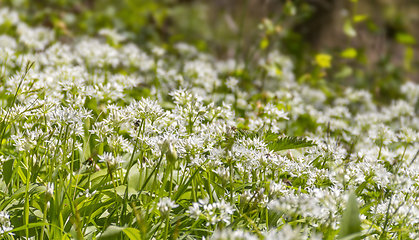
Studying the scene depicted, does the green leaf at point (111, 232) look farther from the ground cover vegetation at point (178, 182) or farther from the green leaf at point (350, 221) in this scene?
the green leaf at point (350, 221)

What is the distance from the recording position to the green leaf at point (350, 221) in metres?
1.39

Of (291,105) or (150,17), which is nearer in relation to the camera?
(291,105)

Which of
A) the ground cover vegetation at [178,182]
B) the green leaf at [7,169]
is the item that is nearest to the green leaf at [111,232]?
the ground cover vegetation at [178,182]

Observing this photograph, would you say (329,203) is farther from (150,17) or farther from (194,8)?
(194,8)

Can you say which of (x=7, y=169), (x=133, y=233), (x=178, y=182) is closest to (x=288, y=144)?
(x=178, y=182)

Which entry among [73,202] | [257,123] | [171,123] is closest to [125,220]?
[73,202]

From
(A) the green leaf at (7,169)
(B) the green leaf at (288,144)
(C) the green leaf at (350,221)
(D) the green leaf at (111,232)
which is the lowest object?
(D) the green leaf at (111,232)

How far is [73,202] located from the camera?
1615 mm

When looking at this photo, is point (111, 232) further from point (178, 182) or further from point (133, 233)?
point (178, 182)

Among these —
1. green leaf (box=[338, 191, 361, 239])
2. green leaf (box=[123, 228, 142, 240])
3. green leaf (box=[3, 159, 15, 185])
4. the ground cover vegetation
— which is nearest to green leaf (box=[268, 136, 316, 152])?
the ground cover vegetation

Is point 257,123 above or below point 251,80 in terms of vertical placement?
below

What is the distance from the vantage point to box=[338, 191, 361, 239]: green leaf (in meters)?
1.39

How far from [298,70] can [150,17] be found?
284cm

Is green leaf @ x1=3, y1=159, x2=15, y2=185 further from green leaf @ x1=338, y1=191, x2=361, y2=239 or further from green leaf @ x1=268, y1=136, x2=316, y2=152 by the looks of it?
green leaf @ x1=338, y1=191, x2=361, y2=239
